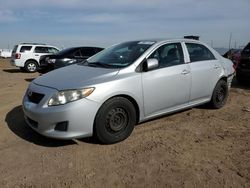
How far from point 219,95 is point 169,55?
70.8 inches

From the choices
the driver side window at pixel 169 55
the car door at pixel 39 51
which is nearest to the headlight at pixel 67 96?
the driver side window at pixel 169 55

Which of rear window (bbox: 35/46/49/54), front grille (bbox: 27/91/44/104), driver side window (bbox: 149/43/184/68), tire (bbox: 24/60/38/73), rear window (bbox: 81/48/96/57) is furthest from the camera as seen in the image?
rear window (bbox: 35/46/49/54)

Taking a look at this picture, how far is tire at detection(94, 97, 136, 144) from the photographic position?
456 cm

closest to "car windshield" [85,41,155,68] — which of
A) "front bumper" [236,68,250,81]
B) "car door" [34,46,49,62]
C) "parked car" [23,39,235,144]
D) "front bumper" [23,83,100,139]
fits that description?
"parked car" [23,39,235,144]

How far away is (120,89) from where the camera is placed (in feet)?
15.4

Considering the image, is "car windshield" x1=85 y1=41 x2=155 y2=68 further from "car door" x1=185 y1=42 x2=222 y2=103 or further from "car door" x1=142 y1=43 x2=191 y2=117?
"car door" x1=185 y1=42 x2=222 y2=103

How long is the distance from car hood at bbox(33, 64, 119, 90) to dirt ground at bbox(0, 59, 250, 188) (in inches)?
35.3

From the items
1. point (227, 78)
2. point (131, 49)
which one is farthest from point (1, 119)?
point (227, 78)

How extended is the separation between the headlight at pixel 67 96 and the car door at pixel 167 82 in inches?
42.0

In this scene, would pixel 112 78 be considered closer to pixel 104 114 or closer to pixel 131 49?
pixel 104 114

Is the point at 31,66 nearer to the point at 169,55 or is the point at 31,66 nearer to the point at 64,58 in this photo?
the point at 64,58

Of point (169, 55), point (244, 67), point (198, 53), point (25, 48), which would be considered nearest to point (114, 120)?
point (169, 55)

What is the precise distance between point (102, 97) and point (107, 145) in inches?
29.3

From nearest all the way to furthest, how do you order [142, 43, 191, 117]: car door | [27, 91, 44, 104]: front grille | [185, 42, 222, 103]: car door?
[27, 91, 44, 104]: front grille → [142, 43, 191, 117]: car door → [185, 42, 222, 103]: car door
